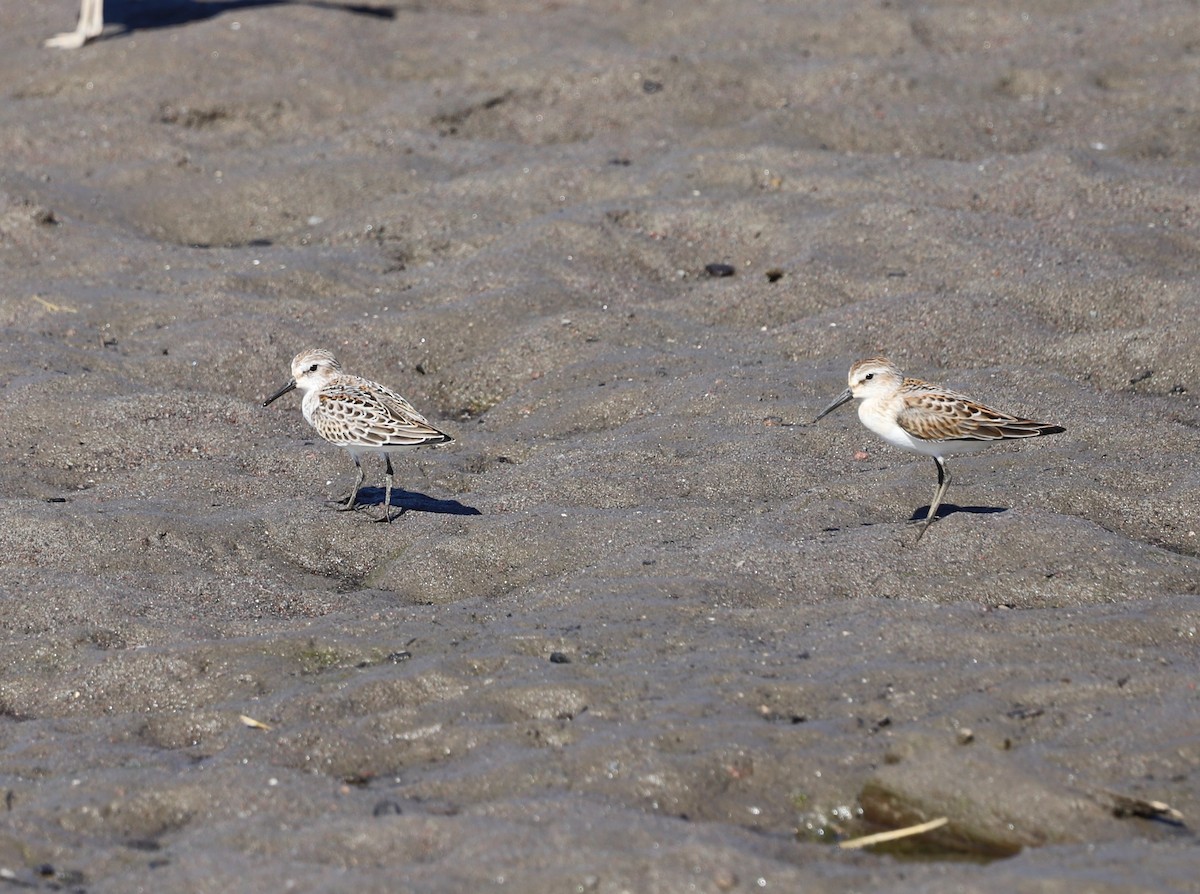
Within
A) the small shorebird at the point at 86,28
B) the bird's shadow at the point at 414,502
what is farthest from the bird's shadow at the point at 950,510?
the small shorebird at the point at 86,28

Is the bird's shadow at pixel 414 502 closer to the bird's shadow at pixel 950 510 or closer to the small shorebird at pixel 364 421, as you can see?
the small shorebird at pixel 364 421

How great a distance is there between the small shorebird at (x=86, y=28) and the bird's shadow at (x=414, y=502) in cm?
1138

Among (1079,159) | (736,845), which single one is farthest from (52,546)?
(1079,159)

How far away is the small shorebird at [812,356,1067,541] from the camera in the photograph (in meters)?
9.03

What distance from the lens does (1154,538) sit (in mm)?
8977

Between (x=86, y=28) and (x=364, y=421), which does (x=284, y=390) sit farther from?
(x=86, y=28)

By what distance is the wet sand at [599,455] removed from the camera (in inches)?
241

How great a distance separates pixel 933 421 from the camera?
9039 millimetres

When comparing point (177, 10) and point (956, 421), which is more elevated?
point (956, 421)

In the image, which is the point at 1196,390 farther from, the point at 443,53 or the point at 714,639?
the point at 443,53

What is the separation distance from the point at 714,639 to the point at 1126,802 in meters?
2.25

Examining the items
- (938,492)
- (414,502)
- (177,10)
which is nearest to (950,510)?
(938,492)

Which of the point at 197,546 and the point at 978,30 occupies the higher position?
the point at 978,30

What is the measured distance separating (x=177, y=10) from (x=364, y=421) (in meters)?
13.1
